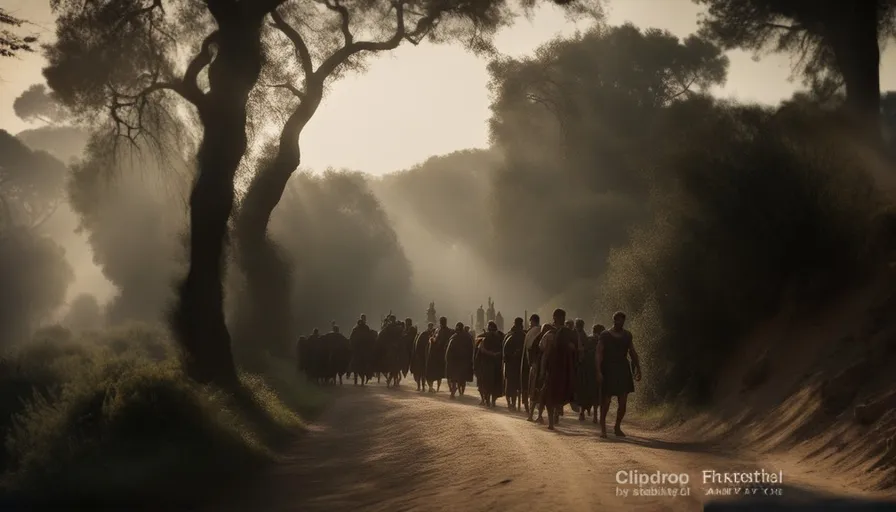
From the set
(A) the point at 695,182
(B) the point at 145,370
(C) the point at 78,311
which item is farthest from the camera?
(C) the point at 78,311

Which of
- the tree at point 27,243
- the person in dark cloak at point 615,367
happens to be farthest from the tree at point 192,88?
the tree at point 27,243

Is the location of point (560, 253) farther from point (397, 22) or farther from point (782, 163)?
point (782, 163)

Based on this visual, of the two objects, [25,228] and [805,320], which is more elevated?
[25,228]

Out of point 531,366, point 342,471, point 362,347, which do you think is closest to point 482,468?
point 342,471

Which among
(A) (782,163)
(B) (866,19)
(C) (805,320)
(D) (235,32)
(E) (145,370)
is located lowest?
(E) (145,370)

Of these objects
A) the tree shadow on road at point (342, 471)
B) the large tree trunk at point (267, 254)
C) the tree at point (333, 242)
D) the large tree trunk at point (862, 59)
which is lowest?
the tree shadow on road at point (342, 471)

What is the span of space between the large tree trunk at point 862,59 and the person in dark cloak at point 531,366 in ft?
33.7

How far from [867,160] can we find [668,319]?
555cm

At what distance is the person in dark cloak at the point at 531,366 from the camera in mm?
20047

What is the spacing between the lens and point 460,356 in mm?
27891

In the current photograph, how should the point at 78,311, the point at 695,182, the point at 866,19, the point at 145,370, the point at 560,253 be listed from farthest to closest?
1. the point at 78,311
2. the point at 560,253
3. the point at 866,19
4. the point at 695,182
5. the point at 145,370

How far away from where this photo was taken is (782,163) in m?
19.7

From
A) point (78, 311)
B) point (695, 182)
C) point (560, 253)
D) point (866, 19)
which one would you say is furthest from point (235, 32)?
point (78, 311)

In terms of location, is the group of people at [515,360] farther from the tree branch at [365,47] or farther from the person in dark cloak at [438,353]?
the tree branch at [365,47]
